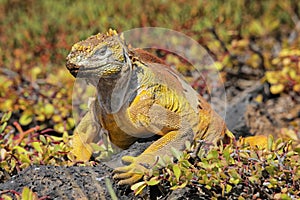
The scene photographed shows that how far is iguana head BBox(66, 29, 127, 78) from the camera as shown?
9.65 ft

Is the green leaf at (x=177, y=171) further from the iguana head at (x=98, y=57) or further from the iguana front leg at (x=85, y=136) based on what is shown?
the iguana front leg at (x=85, y=136)

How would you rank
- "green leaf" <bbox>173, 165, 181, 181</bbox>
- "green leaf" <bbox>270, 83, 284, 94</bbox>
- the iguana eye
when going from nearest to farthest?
"green leaf" <bbox>173, 165, 181, 181</bbox>, the iguana eye, "green leaf" <bbox>270, 83, 284, 94</bbox>

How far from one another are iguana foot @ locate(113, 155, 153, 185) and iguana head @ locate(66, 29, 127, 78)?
1.33ft

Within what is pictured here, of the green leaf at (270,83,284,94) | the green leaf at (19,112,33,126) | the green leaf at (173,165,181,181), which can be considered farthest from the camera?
the green leaf at (270,83,284,94)

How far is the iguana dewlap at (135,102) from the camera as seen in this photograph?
118 inches

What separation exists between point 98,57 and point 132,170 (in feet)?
1.76

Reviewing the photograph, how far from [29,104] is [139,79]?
2067mm

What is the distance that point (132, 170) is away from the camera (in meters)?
3.00

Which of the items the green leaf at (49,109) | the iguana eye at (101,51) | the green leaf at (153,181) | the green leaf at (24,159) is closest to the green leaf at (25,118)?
the green leaf at (49,109)

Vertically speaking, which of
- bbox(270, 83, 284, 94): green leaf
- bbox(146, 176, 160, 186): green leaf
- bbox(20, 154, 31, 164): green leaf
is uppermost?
bbox(270, 83, 284, 94): green leaf

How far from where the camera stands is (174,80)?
3406 millimetres

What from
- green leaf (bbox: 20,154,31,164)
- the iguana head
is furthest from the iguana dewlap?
green leaf (bbox: 20,154,31,164)

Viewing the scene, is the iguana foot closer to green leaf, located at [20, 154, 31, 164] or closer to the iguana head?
the iguana head

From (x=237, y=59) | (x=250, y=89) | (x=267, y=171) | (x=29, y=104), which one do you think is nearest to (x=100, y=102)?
(x=267, y=171)
